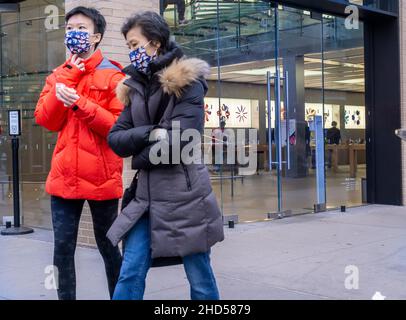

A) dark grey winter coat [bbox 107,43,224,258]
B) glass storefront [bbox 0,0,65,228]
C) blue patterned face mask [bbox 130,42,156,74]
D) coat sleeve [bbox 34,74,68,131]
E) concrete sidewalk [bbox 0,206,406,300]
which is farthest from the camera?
glass storefront [bbox 0,0,65,228]

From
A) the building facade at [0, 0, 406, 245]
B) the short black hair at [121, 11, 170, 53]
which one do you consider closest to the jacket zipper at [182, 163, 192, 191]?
the short black hair at [121, 11, 170, 53]

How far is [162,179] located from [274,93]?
6.83 metres

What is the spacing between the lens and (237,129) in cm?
1192

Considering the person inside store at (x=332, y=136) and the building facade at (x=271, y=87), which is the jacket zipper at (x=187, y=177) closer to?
the building facade at (x=271, y=87)

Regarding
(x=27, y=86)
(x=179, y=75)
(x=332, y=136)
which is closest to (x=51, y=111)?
(x=179, y=75)

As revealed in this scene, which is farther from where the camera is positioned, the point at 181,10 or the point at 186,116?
the point at 181,10

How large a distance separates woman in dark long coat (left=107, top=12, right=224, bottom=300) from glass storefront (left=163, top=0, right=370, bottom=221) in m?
5.04

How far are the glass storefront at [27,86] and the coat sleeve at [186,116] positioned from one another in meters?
7.27

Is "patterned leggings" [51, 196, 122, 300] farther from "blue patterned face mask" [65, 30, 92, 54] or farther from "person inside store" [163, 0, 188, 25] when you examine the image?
"person inside store" [163, 0, 188, 25]

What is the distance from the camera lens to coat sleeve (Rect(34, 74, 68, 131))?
12.2ft

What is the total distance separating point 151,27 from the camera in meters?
3.39

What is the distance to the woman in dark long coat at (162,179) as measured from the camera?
3.18 m

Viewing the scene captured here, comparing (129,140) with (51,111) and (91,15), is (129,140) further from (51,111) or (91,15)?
(91,15)
